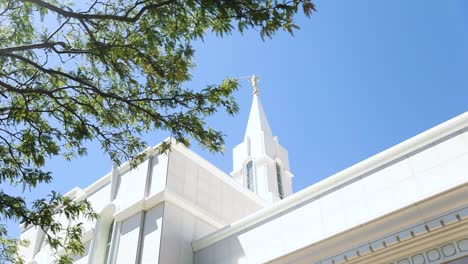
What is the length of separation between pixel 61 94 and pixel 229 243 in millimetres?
5298

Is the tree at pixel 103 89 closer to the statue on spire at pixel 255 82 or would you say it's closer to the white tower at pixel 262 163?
the white tower at pixel 262 163

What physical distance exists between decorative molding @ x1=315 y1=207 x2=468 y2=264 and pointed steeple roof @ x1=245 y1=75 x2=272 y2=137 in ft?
73.5

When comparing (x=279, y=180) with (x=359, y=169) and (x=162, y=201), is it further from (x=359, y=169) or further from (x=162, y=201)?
(x=359, y=169)

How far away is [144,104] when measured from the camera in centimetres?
795

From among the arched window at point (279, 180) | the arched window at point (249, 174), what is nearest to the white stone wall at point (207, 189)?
the arched window at point (279, 180)

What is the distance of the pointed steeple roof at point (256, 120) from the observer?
103 ft

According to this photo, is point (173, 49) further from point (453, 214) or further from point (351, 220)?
point (453, 214)

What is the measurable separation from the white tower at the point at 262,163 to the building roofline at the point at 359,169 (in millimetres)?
15072

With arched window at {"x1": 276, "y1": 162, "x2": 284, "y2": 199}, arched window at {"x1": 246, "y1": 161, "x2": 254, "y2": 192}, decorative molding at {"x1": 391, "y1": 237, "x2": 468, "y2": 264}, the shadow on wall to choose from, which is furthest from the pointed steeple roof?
decorative molding at {"x1": 391, "y1": 237, "x2": 468, "y2": 264}

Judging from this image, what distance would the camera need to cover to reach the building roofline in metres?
8.41

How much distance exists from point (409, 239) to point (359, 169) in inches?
74.0

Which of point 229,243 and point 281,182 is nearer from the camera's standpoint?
point 229,243

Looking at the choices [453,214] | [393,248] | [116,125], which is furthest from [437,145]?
[116,125]

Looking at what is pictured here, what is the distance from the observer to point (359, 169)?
368 inches
